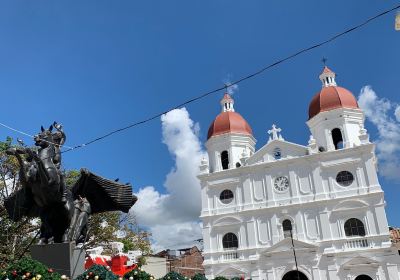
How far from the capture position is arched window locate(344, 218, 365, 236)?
29.5 m

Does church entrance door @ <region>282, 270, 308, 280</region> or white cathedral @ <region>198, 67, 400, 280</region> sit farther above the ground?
white cathedral @ <region>198, 67, 400, 280</region>

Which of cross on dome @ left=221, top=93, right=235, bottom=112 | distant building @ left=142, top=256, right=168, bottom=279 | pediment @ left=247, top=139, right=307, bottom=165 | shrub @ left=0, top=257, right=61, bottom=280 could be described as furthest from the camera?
distant building @ left=142, top=256, right=168, bottom=279

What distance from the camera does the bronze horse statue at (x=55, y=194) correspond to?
7191mm

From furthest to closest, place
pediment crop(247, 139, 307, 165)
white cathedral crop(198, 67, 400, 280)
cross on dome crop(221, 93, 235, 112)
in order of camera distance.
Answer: cross on dome crop(221, 93, 235, 112)
pediment crop(247, 139, 307, 165)
white cathedral crop(198, 67, 400, 280)

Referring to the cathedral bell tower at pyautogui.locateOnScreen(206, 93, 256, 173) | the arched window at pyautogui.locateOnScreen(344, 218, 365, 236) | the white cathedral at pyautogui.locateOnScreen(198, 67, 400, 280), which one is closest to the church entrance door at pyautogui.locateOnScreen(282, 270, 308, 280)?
the white cathedral at pyautogui.locateOnScreen(198, 67, 400, 280)

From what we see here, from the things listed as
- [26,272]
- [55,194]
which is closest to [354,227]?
[55,194]

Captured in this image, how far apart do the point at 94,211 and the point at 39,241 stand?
4.39ft

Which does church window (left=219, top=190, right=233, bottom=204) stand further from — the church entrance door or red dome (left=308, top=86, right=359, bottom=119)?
red dome (left=308, top=86, right=359, bottom=119)

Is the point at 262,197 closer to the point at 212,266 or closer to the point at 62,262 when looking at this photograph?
the point at 212,266

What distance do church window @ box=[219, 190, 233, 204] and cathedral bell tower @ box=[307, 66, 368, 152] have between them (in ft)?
26.0

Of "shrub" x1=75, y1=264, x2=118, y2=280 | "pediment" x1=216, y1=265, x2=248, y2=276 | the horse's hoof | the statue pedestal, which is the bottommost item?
"shrub" x1=75, y1=264, x2=118, y2=280

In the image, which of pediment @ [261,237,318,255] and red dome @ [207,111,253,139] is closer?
pediment @ [261,237,318,255]

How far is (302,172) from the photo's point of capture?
3275 cm

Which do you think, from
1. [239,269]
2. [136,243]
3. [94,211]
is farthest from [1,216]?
[239,269]
